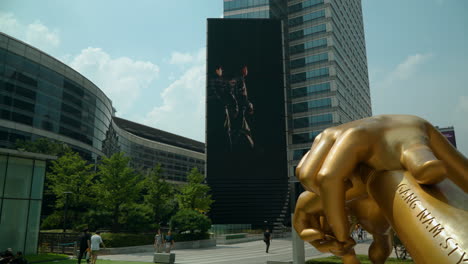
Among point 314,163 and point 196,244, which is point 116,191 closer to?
point 196,244

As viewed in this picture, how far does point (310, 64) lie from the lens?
217 feet

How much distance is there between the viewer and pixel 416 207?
118 inches

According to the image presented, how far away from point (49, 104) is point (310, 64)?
43.4 meters

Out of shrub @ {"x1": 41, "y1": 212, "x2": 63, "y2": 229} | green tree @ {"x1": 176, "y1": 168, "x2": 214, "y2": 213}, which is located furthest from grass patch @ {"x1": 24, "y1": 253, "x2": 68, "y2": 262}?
green tree @ {"x1": 176, "y1": 168, "x2": 214, "y2": 213}

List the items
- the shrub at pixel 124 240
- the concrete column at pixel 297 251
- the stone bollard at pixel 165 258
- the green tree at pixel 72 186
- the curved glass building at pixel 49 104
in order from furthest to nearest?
the curved glass building at pixel 49 104, the green tree at pixel 72 186, the shrub at pixel 124 240, the stone bollard at pixel 165 258, the concrete column at pixel 297 251

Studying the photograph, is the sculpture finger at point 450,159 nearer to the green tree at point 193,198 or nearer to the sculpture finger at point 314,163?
the sculpture finger at point 314,163

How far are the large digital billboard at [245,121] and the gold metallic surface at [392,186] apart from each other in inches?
1770

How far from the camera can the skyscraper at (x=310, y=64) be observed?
63438mm

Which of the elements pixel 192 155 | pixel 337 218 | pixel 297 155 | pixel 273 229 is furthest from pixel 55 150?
pixel 192 155

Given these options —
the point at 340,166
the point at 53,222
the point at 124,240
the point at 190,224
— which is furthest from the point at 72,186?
the point at 340,166

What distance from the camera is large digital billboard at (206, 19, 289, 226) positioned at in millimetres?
49763

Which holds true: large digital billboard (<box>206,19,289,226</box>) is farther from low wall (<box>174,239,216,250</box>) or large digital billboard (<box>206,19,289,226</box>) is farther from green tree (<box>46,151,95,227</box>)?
green tree (<box>46,151,95,227</box>)

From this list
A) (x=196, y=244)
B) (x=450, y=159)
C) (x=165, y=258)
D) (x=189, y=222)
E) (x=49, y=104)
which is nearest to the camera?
(x=450, y=159)

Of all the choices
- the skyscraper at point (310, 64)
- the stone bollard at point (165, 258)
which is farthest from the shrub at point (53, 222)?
the skyscraper at point (310, 64)
